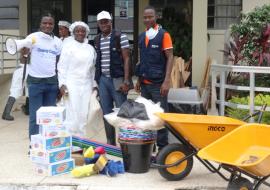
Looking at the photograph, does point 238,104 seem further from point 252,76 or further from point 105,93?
point 105,93

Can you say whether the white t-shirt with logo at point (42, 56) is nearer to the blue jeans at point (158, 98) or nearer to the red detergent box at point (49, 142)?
the red detergent box at point (49, 142)

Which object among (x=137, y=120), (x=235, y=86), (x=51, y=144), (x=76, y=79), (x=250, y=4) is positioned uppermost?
(x=250, y=4)

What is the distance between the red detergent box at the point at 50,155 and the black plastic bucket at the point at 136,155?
667mm

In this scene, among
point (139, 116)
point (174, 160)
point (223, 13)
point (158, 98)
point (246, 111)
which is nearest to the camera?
point (174, 160)

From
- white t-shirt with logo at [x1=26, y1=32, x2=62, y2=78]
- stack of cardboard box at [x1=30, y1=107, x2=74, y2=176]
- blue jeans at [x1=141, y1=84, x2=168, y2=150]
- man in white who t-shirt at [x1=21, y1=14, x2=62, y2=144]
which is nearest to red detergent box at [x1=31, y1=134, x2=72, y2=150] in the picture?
stack of cardboard box at [x1=30, y1=107, x2=74, y2=176]

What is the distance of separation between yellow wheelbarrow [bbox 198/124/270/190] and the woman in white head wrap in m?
2.23

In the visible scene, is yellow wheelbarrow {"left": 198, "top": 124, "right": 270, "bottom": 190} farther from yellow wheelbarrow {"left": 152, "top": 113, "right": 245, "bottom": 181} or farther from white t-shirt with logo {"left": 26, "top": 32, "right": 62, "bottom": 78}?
white t-shirt with logo {"left": 26, "top": 32, "right": 62, "bottom": 78}

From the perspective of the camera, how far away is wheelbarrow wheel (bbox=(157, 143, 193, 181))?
18.2 ft

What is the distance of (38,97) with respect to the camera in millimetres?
6727

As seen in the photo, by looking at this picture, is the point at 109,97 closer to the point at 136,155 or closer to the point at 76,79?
the point at 76,79

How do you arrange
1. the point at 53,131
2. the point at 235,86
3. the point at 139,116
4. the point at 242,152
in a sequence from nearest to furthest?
the point at 242,152 → the point at 139,116 → the point at 53,131 → the point at 235,86

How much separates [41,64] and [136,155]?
1807 mm

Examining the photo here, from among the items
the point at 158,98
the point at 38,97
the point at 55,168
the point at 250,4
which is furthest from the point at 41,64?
the point at 250,4

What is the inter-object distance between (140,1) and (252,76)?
6033 millimetres
